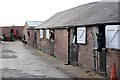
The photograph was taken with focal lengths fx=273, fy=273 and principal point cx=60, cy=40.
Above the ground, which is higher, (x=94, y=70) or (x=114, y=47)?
(x=114, y=47)

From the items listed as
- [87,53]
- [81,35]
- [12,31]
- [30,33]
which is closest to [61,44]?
[81,35]

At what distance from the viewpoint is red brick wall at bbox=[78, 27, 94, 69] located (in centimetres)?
1431

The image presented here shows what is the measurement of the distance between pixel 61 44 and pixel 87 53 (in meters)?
5.97

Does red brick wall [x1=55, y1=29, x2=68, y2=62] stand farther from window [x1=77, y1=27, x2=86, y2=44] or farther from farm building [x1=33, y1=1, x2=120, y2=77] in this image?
window [x1=77, y1=27, x2=86, y2=44]

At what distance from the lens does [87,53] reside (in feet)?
48.8

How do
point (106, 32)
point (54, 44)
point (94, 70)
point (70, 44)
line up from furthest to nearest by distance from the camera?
1. point (54, 44)
2. point (70, 44)
3. point (94, 70)
4. point (106, 32)

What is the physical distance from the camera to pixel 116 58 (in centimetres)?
1151

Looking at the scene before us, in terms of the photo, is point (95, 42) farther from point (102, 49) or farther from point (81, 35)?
point (81, 35)

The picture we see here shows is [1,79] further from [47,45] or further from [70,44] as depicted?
[47,45]

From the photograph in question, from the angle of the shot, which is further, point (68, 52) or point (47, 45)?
point (47, 45)

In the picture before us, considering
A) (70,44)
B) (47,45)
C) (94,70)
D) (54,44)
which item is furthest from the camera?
(47,45)

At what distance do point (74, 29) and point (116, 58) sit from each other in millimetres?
5982

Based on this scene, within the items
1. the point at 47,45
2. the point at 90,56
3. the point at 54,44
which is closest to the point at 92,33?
the point at 90,56

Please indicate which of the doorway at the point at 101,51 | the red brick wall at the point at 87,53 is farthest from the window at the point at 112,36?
the red brick wall at the point at 87,53
